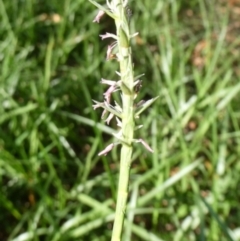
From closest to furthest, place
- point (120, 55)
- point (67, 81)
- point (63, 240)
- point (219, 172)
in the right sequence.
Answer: point (120, 55)
point (63, 240)
point (219, 172)
point (67, 81)

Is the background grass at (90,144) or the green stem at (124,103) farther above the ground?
the green stem at (124,103)

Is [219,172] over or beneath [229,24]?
over

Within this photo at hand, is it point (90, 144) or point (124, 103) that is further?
point (90, 144)

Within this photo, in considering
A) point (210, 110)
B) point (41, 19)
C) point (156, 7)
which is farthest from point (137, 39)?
point (210, 110)

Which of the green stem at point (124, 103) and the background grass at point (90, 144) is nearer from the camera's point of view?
the green stem at point (124, 103)

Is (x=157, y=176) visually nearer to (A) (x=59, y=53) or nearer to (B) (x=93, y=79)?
(B) (x=93, y=79)
